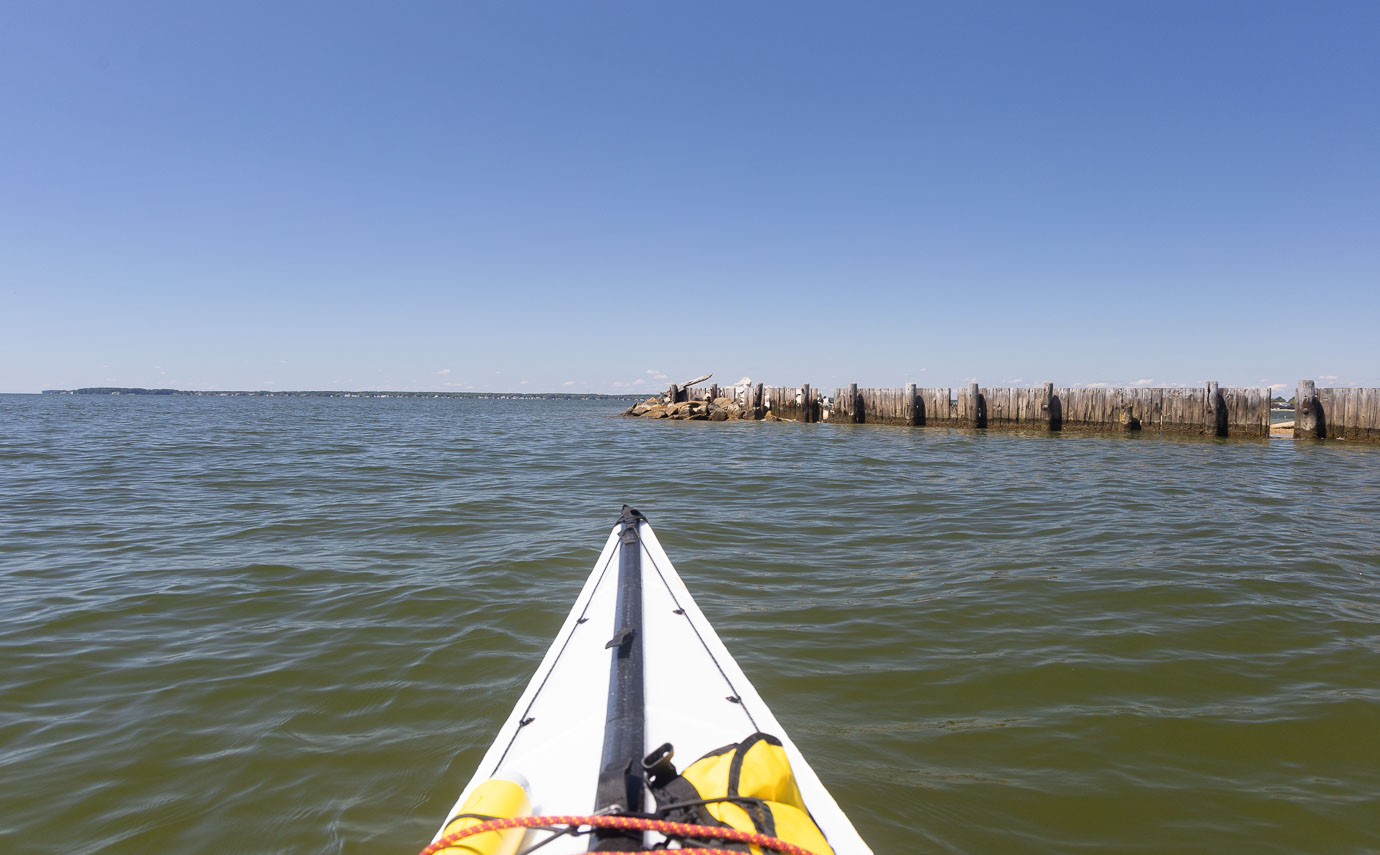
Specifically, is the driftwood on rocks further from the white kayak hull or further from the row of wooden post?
the white kayak hull

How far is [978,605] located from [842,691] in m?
1.93

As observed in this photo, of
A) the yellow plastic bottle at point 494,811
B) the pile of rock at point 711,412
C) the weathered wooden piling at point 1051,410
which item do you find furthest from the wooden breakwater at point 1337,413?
the yellow plastic bottle at point 494,811

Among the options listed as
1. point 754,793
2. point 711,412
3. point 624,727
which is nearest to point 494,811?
point 624,727

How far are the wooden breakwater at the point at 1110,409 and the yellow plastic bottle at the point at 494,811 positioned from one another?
2279 centimetres

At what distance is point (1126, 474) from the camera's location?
12.1 meters

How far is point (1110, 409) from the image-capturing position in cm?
2027

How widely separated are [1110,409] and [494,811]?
2320cm

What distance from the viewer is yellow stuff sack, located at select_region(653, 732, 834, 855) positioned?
5.78 ft

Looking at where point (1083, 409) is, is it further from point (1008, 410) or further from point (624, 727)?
point (624, 727)

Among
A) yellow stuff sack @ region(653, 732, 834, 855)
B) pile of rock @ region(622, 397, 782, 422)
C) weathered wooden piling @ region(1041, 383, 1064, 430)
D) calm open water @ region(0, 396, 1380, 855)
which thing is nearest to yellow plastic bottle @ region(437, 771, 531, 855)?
yellow stuff sack @ region(653, 732, 834, 855)

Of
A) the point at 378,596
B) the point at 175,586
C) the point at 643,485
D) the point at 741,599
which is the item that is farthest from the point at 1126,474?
the point at 175,586

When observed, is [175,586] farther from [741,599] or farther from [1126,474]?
[1126,474]

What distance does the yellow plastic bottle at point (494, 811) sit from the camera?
1720 millimetres

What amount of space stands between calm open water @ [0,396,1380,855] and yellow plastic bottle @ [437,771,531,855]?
100 cm
